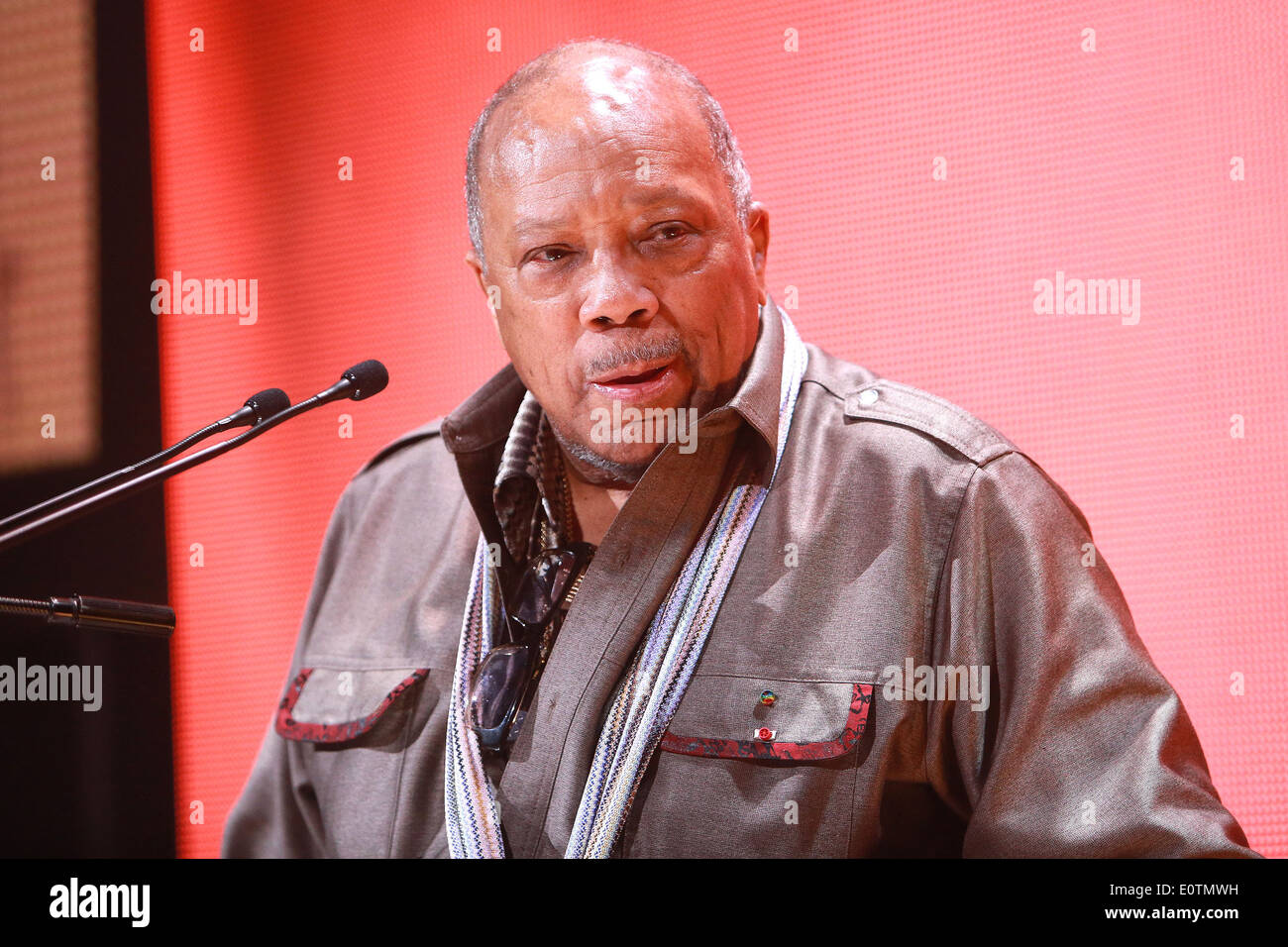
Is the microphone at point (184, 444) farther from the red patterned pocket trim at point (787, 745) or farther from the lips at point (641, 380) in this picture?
the red patterned pocket trim at point (787, 745)

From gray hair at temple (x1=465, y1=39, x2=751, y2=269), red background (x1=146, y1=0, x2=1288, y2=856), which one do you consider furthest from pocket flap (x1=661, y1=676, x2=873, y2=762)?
gray hair at temple (x1=465, y1=39, x2=751, y2=269)

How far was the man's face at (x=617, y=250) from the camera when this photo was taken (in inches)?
59.4

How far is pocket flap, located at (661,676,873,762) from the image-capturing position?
139cm

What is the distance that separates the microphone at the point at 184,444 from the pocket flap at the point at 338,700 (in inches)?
19.1

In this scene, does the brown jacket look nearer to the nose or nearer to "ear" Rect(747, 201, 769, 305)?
"ear" Rect(747, 201, 769, 305)

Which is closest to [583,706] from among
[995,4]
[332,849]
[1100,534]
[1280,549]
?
[332,849]

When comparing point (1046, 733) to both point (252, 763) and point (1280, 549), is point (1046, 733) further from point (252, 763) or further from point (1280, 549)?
point (252, 763)

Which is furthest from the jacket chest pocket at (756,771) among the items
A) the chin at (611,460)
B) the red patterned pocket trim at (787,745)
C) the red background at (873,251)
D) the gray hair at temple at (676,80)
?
the gray hair at temple at (676,80)

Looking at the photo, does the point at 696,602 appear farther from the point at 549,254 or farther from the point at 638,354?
the point at 549,254

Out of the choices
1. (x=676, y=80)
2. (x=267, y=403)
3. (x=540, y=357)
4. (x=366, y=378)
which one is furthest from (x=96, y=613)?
(x=676, y=80)

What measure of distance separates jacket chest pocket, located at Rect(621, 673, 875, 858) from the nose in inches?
18.9

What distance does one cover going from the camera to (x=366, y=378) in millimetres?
1403

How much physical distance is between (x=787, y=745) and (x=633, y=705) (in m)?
0.20

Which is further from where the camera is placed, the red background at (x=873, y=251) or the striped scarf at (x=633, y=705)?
the red background at (x=873, y=251)
